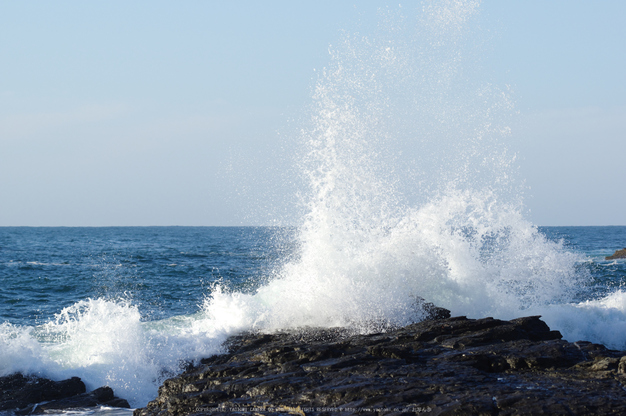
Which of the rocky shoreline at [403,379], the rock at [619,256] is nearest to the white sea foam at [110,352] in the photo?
the rocky shoreline at [403,379]

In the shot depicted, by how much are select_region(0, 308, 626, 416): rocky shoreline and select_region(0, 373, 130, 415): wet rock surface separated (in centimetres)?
1

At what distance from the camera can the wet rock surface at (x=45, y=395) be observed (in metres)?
7.60

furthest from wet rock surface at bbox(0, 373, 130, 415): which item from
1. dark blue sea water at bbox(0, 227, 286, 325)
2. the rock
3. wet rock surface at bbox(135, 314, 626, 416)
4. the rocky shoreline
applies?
the rock

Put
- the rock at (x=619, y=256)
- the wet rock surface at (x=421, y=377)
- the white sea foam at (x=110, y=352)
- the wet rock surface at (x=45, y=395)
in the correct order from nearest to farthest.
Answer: the wet rock surface at (x=421, y=377) → the wet rock surface at (x=45, y=395) → the white sea foam at (x=110, y=352) → the rock at (x=619, y=256)

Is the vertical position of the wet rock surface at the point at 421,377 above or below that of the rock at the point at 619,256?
above

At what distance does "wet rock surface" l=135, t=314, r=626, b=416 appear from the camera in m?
5.38

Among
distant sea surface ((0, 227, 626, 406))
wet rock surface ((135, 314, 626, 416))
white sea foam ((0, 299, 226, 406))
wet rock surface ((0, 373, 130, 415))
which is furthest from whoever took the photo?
distant sea surface ((0, 227, 626, 406))

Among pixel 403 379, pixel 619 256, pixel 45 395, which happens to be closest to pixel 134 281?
pixel 45 395

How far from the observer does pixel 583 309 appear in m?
12.2

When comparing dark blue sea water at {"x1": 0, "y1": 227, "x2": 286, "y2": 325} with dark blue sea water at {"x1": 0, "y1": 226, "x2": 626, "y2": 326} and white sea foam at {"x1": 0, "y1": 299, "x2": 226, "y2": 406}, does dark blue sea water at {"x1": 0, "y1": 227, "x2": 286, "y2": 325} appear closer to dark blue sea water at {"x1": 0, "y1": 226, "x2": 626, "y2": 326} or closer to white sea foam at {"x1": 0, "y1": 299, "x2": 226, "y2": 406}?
dark blue sea water at {"x1": 0, "y1": 226, "x2": 626, "y2": 326}

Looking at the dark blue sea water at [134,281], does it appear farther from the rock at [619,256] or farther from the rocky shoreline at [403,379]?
the rocky shoreline at [403,379]

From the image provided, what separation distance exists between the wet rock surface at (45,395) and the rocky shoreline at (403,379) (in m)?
0.01

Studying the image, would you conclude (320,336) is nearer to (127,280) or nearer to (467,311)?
(467,311)

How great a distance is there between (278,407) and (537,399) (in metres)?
2.55
